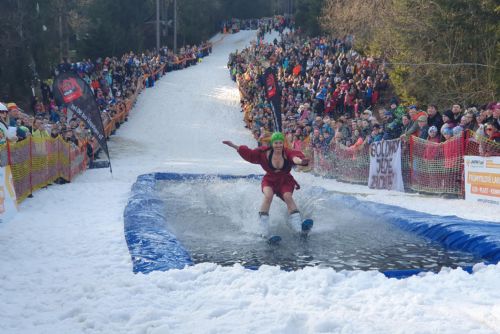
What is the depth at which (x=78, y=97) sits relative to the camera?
15797 millimetres

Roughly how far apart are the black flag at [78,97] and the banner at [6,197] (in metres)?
8.32

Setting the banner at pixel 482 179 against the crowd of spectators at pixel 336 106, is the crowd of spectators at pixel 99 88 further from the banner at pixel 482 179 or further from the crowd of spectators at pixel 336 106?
the banner at pixel 482 179

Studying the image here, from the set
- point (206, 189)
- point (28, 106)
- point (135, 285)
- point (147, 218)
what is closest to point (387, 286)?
point (135, 285)

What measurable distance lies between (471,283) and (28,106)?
28.3m

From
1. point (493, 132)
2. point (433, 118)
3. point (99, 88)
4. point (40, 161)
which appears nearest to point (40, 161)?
point (40, 161)

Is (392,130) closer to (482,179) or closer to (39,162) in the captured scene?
(482,179)

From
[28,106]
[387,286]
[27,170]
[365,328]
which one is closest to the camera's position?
[365,328]

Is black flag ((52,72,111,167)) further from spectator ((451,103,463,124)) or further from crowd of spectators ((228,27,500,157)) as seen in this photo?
spectator ((451,103,463,124))

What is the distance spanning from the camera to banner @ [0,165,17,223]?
7207mm

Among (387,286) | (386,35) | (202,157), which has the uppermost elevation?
(386,35)

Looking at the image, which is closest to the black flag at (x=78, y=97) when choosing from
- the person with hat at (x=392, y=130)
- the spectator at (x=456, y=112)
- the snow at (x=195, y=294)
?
the snow at (x=195, y=294)

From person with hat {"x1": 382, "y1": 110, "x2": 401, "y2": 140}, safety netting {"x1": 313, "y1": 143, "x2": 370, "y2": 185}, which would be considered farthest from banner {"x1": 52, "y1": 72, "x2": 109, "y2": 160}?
person with hat {"x1": 382, "y1": 110, "x2": 401, "y2": 140}

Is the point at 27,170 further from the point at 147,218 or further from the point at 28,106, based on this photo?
the point at 28,106

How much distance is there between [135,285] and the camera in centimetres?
562
